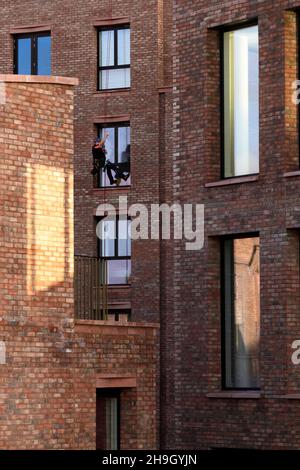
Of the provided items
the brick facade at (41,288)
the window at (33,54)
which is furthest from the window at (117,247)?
the brick facade at (41,288)

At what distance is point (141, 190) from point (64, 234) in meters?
23.8

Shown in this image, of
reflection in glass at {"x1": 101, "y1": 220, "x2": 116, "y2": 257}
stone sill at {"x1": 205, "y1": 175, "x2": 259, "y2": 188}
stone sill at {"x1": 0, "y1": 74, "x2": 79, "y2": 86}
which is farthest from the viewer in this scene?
reflection in glass at {"x1": 101, "y1": 220, "x2": 116, "y2": 257}

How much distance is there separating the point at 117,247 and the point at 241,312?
67.5 feet

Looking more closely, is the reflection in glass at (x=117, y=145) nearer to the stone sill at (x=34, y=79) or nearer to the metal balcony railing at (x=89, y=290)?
the metal balcony railing at (x=89, y=290)

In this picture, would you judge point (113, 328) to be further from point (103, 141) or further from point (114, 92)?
point (114, 92)

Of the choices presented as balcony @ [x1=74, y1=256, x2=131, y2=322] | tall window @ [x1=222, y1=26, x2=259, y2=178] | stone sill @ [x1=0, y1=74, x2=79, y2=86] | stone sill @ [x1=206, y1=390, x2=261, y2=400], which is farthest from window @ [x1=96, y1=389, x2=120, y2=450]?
stone sill @ [x1=0, y1=74, x2=79, y2=86]

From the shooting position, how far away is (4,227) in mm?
23672

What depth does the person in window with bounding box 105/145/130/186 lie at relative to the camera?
49.1 metres

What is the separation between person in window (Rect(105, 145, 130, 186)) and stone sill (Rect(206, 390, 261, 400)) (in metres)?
21.4

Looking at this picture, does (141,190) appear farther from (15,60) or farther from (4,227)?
(4,227)

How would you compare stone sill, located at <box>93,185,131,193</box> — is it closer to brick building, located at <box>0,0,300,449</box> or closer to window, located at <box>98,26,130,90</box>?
window, located at <box>98,26,130,90</box>

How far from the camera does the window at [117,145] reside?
49.3m

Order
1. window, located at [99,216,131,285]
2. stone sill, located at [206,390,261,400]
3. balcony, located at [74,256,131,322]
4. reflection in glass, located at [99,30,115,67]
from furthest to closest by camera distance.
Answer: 1. reflection in glass, located at [99,30,115,67]
2. window, located at [99,216,131,285]
3. stone sill, located at [206,390,261,400]
4. balcony, located at [74,256,131,322]

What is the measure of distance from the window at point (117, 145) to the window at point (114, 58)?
1.47 m
